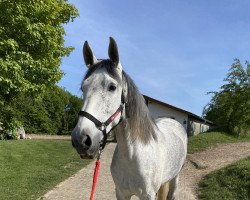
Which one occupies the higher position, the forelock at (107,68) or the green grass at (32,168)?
the forelock at (107,68)

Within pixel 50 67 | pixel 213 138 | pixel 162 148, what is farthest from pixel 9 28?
pixel 213 138

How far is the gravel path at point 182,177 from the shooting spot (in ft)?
25.0

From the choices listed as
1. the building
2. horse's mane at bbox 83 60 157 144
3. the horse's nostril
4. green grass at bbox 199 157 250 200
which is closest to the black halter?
the horse's nostril

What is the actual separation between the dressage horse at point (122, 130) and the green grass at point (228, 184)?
3.86 meters

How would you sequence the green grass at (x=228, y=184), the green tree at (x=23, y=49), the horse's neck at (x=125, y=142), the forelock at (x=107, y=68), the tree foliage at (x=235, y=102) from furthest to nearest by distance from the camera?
the tree foliage at (x=235, y=102) < the green tree at (x=23, y=49) < the green grass at (x=228, y=184) < the horse's neck at (x=125, y=142) < the forelock at (x=107, y=68)

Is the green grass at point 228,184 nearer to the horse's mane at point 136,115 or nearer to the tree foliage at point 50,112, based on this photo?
the horse's mane at point 136,115

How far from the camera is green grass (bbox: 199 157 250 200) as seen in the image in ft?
24.0

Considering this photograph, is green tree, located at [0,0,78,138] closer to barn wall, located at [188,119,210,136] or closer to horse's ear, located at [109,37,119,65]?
horse's ear, located at [109,37,119,65]

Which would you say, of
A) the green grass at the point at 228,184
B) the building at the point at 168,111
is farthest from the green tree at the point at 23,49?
the building at the point at 168,111

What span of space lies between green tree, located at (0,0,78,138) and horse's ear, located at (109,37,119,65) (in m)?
5.90

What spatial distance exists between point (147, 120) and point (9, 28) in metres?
7.56

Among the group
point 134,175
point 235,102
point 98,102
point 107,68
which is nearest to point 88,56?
point 107,68

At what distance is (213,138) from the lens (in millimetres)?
17156

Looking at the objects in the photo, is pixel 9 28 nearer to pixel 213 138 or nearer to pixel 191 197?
pixel 191 197
